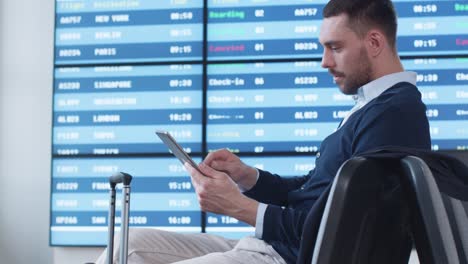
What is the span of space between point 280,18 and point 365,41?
1.72m

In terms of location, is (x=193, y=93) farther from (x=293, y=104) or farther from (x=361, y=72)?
(x=361, y=72)

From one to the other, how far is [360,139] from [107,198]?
2.20m

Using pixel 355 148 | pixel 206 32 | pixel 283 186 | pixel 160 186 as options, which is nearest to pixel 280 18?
pixel 206 32

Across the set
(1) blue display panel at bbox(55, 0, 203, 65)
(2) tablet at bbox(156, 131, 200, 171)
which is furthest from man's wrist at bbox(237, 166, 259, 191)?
(1) blue display panel at bbox(55, 0, 203, 65)

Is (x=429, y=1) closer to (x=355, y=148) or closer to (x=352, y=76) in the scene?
(x=352, y=76)

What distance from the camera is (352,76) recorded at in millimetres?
1872

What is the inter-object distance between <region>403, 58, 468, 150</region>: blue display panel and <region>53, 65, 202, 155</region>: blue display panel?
119 centimetres

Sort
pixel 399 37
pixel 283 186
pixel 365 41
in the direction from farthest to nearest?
pixel 399 37
pixel 283 186
pixel 365 41

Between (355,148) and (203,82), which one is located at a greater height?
(203,82)

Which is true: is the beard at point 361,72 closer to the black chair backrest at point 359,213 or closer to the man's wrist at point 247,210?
the man's wrist at point 247,210

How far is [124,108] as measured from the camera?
142 inches

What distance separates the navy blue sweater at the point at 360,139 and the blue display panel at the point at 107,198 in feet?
5.77

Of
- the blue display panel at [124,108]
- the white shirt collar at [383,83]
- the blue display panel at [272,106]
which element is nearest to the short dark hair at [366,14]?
the white shirt collar at [383,83]

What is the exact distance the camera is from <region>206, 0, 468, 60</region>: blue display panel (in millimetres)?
3434
